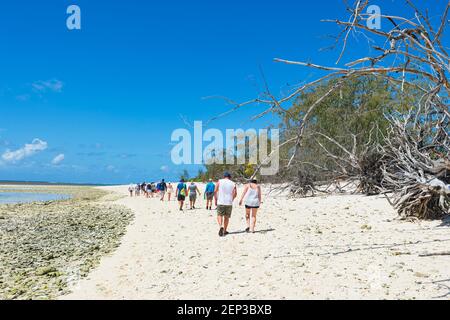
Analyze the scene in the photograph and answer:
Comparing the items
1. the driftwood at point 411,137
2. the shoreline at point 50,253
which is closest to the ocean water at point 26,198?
the shoreline at point 50,253

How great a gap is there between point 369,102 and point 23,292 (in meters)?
20.6

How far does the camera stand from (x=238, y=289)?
5.81 meters

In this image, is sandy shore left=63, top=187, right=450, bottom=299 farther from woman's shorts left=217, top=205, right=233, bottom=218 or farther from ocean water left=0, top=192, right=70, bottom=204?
ocean water left=0, top=192, right=70, bottom=204

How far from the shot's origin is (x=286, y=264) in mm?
6840

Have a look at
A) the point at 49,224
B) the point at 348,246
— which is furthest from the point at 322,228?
the point at 49,224

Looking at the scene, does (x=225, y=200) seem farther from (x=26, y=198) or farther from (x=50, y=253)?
(x=26, y=198)

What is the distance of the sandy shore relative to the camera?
553cm

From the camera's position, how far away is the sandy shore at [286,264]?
5531 mm

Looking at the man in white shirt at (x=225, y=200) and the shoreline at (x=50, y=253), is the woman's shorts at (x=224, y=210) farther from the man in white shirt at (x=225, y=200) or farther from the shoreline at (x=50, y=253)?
the shoreline at (x=50, y=253)

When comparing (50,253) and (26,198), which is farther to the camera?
(26,198)

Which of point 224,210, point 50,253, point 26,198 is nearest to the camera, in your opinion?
point 50,253

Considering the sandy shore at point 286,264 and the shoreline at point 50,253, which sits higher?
the sandy shore at point 286,264

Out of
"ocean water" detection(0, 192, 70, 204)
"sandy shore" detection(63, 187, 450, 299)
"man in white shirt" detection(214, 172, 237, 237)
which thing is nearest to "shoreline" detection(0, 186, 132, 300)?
"sandy shore" detection(63, 187, 450, 299)

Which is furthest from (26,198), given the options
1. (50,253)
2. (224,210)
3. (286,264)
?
(286,264)
